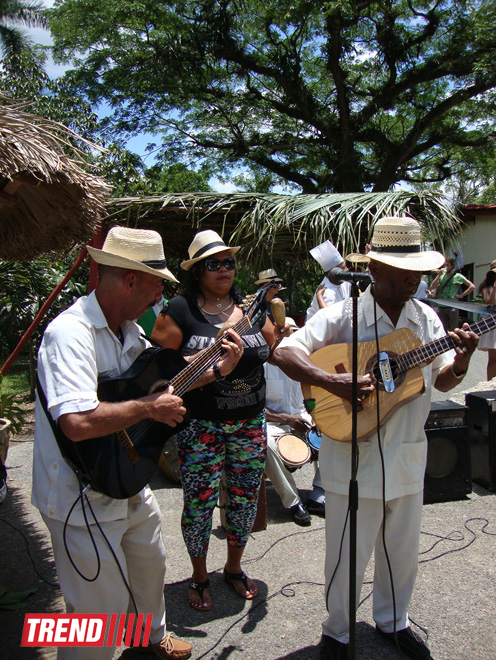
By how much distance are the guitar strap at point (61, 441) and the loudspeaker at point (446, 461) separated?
320 cm

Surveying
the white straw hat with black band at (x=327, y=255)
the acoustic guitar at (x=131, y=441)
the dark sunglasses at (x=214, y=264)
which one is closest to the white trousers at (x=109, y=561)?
the acoustic guitar at (x=131, y=441)

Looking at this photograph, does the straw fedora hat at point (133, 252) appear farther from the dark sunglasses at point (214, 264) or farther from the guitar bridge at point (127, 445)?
the dark sunglasses at point (214, 264)

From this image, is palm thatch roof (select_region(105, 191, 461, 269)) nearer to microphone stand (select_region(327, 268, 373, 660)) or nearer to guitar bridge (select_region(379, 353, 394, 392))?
guitar bridge (select_region(379, 353, 394, 392))

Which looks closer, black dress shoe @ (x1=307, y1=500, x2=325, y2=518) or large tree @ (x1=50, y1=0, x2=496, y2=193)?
black dress shoe @ (x1=307, y1=500, x2=325, y2=518)

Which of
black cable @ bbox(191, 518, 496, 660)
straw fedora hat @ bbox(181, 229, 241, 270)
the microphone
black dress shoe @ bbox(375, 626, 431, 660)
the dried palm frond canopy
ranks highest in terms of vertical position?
the dried palm frond canopy

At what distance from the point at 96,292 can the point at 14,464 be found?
4110 mm

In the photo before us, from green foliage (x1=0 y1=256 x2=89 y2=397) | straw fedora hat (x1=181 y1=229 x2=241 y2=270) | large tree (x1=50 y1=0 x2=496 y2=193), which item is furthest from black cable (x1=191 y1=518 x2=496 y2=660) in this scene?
large tree (x1=50 y1=0 x2=496 y2=193)

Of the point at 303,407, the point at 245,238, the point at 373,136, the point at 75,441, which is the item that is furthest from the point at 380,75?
the point at 75,441

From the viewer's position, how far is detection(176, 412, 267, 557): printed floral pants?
9.73 feet

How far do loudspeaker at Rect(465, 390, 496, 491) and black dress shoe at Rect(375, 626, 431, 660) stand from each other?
2.32 meters

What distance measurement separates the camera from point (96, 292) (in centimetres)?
221

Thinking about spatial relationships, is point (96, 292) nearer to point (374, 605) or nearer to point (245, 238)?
point (374, 605)

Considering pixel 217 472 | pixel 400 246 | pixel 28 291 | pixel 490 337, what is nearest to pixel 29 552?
pixel 217 472

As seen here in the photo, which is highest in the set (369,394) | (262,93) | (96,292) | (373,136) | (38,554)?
(262,93)
